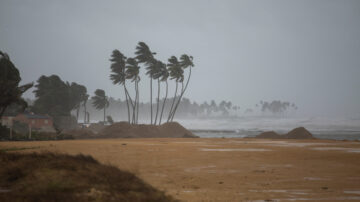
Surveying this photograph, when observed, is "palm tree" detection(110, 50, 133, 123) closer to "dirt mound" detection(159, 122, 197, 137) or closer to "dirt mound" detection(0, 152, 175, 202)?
"dirt mound" detection(159, 122, 197, 137)

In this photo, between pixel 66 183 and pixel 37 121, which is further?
pixel 37 121

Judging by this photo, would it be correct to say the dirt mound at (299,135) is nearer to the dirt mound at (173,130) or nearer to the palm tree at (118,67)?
the dirt mound at (173,130)

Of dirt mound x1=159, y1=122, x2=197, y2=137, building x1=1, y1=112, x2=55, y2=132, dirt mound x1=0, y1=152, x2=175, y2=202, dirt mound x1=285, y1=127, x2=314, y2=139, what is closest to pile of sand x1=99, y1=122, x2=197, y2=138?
dirt mound x1=159, y1=122, x2=197, y2=137

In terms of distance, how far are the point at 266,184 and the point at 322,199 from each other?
2.07m

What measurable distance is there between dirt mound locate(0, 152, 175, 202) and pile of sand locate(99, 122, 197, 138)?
41.5 meters

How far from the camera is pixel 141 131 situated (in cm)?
4988

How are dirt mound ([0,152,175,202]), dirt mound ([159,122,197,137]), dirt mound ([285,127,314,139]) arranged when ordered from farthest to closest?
dirt mound ([159,122,197,137]) < dirt mound ([285,127,314,139]) < dirt mound ([0,152,175,202])

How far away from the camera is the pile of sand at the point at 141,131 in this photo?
47.9 m

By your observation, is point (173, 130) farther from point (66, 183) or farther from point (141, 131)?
point (66, 183)

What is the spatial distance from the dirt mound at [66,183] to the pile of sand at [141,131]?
41495 millimetres

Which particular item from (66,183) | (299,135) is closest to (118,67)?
(299,135)

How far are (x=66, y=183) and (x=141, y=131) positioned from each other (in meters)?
45.4

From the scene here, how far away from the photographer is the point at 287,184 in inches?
345

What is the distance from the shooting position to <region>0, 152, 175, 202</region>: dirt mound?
455 cm
